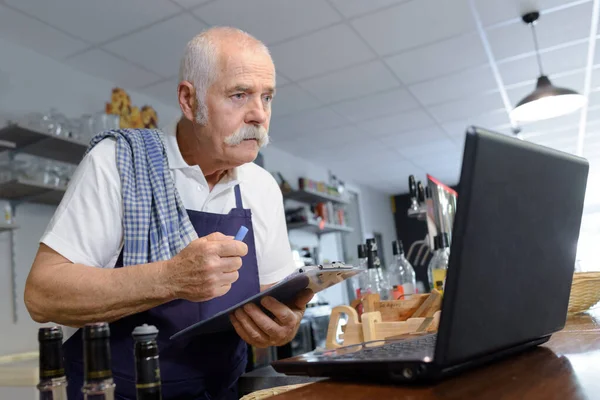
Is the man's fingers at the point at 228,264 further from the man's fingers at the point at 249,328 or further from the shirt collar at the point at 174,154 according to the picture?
the shirt collar at the point at 174,154

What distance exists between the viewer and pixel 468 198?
50 centimetres

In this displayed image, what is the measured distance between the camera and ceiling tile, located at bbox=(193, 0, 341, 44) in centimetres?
302

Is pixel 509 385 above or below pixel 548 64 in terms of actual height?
below

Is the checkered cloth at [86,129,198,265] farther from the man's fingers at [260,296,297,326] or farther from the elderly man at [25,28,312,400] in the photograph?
the man's fingers at [260,296,297,326]

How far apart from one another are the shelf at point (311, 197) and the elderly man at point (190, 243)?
3.96m

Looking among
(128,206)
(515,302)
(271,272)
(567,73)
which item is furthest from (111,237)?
(567,73)

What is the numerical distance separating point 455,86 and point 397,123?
3.08 ft

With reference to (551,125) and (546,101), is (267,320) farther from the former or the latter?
(551,125)

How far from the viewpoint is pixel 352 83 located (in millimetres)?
4340

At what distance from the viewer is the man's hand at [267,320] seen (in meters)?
1.06

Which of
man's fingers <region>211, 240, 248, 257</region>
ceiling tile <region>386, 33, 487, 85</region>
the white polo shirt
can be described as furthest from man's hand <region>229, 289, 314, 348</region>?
ceiling tile <region>386, 33, 487, 85</region>

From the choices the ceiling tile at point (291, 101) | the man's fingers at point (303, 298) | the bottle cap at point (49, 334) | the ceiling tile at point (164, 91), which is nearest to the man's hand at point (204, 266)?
the man's fingers at point (303, 298)

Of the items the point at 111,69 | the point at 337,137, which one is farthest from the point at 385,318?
the point at 337,137

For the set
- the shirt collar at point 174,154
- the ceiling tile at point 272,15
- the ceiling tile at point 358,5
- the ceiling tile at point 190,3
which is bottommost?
the shirt collar at point 174,154
